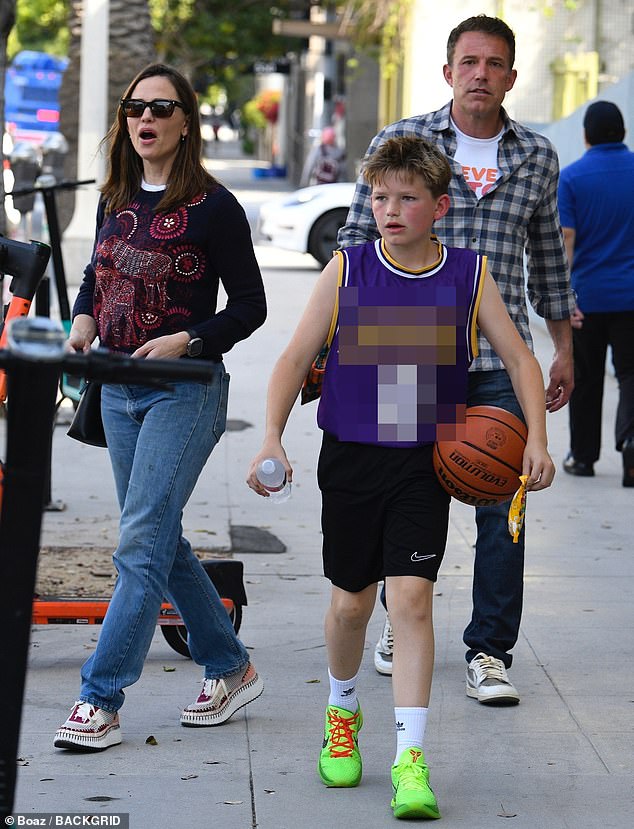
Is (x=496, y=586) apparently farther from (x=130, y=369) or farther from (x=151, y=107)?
(x=130, y=369)

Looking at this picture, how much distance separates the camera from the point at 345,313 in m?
4.01

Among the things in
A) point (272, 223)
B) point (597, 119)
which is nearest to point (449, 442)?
point (597, 119)

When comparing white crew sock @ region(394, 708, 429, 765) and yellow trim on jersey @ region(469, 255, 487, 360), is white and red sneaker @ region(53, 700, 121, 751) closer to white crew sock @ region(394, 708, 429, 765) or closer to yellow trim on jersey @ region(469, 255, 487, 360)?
white crew sock @ region(394, 708, 429, 765)

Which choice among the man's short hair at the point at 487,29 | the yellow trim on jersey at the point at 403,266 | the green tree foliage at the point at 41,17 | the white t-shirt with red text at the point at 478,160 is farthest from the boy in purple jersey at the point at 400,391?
the green tree foliage at the point at 41,17

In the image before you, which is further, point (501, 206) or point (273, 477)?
point (501, 206)

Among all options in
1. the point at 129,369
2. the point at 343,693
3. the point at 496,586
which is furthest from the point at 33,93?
the point at 129,369

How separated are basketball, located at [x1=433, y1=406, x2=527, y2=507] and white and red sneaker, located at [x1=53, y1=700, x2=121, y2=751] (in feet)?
4.06

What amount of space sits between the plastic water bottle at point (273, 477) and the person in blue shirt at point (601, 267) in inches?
195

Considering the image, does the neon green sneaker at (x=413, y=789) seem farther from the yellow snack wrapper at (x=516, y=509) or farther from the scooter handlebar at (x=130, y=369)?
the scooter handlebar at (x=130, y=369)

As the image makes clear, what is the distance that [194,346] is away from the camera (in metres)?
4.29

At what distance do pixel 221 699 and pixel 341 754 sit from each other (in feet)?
2.05

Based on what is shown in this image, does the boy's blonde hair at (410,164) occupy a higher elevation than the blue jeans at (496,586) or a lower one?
higher

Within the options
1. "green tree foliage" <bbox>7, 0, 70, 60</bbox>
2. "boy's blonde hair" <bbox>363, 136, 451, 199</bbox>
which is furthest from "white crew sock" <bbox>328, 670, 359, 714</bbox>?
"green tree foliage" <bbox>7, 0, 70, 60</bbox>

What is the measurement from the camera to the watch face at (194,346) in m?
4.29
